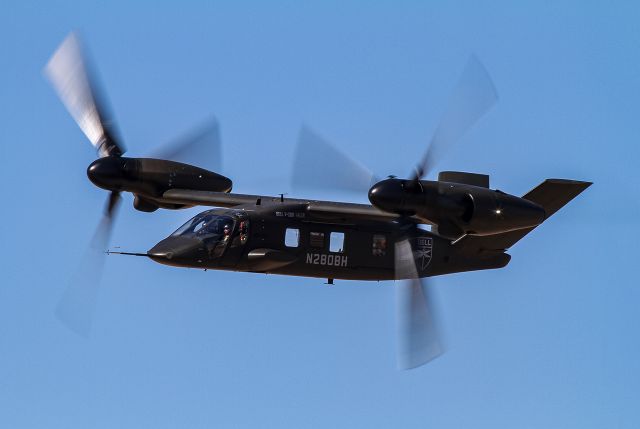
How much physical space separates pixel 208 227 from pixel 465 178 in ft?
19.1

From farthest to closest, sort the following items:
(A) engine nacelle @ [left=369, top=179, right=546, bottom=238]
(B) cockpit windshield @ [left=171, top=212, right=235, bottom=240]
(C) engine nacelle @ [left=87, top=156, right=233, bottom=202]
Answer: (C) engine nacelle @ [left=87, top=156, right=233, bottom=202], (B) cockpit windshield @ [left=171, top=212, right=235, bottom=240], (A) engine nacelle @ [left=369, top=179, right=546, bottom=238]

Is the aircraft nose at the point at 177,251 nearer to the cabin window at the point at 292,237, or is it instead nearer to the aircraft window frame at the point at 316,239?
the cabin window at the point at 292,237

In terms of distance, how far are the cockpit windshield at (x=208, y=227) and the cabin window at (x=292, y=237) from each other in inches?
48.3

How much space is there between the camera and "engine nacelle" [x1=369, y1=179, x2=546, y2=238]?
26.4m

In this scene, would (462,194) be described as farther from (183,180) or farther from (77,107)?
(77,107)

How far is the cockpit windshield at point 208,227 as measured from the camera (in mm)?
28922

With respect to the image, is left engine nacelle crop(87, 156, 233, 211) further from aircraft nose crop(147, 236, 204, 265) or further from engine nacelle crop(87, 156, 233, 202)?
aircraft nose crop(147, 236, 204, 265)

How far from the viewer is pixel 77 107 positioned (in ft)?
105

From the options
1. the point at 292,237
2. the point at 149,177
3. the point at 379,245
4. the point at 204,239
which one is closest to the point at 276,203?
the point at 292,237

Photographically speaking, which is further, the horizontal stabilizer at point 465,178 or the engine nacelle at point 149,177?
the engine nacelle at point 149,177

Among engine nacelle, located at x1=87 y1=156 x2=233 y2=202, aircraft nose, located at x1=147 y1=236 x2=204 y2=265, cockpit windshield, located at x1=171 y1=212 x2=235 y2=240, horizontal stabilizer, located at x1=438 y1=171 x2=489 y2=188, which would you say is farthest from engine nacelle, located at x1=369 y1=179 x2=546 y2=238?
engine nacelle, located at x1=87 y1=156 x2=233 y2=202

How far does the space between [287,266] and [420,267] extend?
3.16 metres

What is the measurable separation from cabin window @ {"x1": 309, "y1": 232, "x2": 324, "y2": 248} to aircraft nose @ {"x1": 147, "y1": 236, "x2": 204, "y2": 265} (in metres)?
2.43

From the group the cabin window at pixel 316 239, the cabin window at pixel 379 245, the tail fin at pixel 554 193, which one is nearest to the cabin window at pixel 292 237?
the cabin window at pixel 316 239
